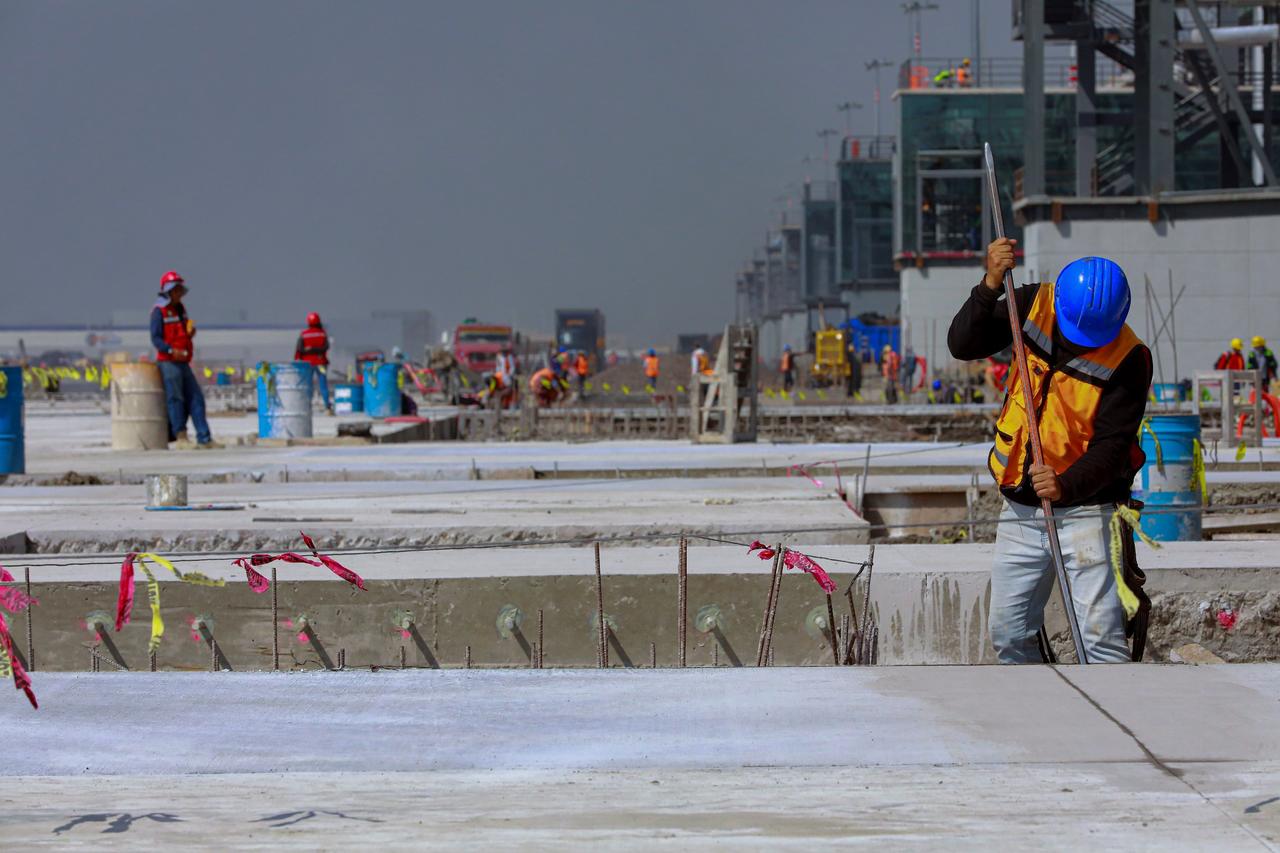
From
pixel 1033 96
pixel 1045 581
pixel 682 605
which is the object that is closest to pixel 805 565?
pixel 682 605

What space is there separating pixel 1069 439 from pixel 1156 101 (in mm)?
32786

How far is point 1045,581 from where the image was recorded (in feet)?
19.5

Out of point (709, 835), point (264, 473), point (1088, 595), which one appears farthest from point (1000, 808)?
point (264, 473)

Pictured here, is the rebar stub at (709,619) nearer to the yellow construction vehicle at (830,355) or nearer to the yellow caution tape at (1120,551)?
the yellow caution tape at (1120,551)

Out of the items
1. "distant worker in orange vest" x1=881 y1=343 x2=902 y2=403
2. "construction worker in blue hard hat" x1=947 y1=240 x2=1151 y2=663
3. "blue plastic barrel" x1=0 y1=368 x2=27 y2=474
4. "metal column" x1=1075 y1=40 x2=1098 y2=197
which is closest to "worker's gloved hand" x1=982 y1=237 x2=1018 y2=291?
"construction worker in blue hard hat" x1=947 y1=240 x2=1151 y2=663

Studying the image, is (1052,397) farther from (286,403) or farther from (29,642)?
(286,403)

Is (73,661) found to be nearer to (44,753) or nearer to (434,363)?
(44,753)

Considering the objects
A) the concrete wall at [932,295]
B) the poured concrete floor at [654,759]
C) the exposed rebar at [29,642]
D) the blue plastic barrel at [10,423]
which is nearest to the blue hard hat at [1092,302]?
the poured concrete floor at [654,759]

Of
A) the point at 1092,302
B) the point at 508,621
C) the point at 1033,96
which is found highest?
the point at 1033,96

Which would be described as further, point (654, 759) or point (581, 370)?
point (581, 370)

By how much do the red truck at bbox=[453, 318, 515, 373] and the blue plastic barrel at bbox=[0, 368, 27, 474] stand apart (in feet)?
133

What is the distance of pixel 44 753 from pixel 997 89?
60548 mm

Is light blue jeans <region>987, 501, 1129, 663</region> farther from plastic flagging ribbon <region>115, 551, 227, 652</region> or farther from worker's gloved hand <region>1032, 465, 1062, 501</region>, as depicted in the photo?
plastic flagging ribbon <region>115, 551, 227, 652</region>

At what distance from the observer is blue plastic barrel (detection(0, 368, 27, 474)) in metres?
13.5
